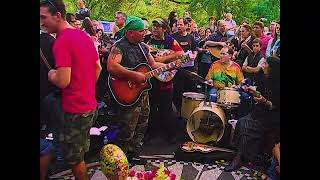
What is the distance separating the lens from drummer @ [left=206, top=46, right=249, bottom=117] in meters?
3.47

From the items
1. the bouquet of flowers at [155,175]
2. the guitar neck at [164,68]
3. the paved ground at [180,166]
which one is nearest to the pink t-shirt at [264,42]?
the guitar neck at [164,68]

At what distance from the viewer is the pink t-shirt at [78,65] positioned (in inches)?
130

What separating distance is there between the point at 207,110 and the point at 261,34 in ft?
2.43

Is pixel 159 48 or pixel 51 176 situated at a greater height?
pixel 159 48

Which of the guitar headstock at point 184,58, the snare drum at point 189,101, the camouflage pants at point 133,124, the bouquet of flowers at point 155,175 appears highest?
the guitar headstock at point 184,58

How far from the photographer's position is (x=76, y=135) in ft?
11.2

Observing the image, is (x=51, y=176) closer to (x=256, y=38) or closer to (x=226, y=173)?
(x=226, y=173)

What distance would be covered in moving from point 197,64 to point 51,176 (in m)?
1.45

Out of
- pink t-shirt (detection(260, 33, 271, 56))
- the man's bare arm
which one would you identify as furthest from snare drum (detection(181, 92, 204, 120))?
the man's bare arm

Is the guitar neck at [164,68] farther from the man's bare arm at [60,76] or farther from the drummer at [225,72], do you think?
the man's bare arm at [60,76]

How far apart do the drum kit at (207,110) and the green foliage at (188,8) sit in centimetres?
51

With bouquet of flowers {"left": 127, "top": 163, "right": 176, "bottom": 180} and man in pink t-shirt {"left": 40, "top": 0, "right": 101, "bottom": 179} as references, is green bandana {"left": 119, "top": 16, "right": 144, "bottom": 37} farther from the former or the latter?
bouquet of flowers {"left": 127, "top": 163, "right": 176, "bottom": 180}

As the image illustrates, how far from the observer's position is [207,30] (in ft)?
11.5
